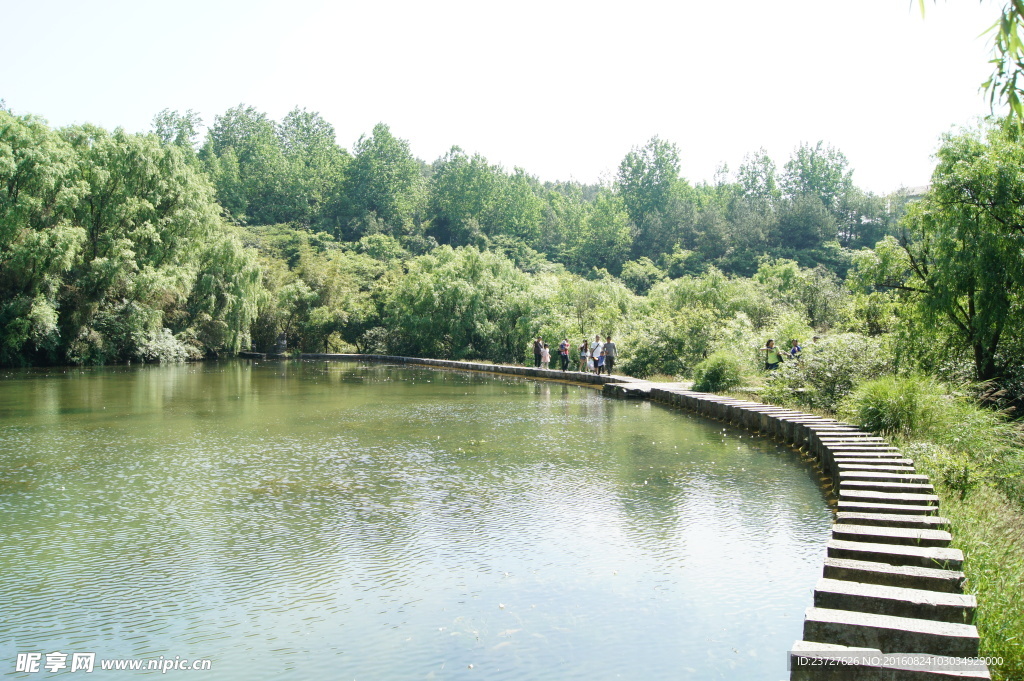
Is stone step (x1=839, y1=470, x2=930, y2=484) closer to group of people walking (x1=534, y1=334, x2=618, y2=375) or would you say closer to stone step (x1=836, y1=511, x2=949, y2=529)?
stone step (x1=836, y1=511, x2=949, y2=529)

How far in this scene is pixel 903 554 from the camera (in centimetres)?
547

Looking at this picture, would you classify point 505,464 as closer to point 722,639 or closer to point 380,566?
point 380,566

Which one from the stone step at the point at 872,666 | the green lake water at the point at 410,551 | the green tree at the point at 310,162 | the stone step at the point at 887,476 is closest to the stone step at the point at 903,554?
the green lake water at the point at 410,551

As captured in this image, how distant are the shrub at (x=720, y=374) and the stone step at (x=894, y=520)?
12548mm

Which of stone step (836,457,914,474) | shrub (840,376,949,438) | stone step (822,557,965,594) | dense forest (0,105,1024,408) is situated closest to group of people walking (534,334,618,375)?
dense forest (0,105,1024,408)

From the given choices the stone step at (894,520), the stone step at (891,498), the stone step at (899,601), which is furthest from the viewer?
the stone step at (891,498)

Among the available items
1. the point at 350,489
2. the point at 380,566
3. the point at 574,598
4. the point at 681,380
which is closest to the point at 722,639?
the point at 574,598

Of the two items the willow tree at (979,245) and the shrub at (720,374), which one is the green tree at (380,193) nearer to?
the shrub at (720,374)

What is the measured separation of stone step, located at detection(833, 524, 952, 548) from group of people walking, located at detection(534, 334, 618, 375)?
62.4 ft

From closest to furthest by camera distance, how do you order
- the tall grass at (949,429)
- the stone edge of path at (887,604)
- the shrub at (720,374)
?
the stone edge of path at (887,604)
the tall grass at (949,429)
the shrub at (720,374)

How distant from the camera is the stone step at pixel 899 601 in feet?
14.7

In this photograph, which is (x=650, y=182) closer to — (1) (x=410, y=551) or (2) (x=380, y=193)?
(2) (x=380, y=193)

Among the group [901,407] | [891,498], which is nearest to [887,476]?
[891,498]

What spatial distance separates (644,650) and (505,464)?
6166 millimetres
